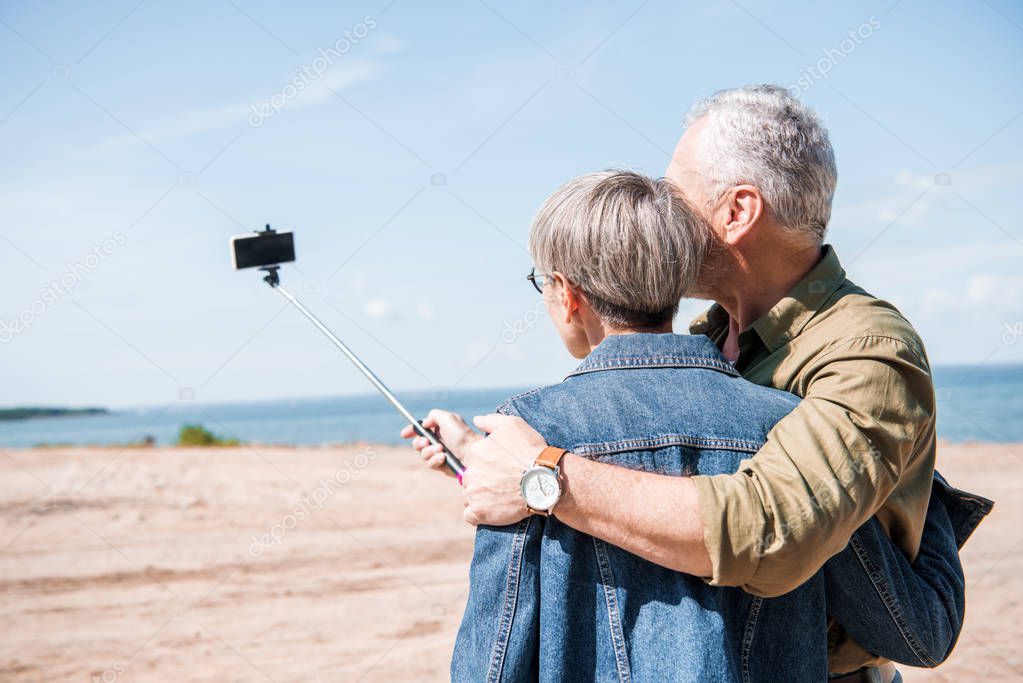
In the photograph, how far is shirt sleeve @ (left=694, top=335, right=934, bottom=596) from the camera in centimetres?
143

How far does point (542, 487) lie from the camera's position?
147 cm

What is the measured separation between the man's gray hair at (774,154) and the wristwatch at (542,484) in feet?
2.73

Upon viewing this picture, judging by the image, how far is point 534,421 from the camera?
63.2 inches

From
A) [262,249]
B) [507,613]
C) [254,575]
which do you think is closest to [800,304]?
[507,613]

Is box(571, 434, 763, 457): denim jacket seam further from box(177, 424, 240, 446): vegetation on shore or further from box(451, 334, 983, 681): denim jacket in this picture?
box(177, 424, 240, 446): vegetation on shore

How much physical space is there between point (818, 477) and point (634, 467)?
0.30m

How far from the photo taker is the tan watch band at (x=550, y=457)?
1475mm

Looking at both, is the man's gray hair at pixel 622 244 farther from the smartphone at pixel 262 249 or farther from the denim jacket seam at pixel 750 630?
the smartphone at pixel 262 249

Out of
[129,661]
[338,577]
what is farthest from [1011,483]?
[129,661]

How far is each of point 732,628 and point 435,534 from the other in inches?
315

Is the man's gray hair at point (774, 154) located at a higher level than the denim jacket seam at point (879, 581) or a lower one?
higher

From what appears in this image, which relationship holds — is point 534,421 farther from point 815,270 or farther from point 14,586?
point 14,586

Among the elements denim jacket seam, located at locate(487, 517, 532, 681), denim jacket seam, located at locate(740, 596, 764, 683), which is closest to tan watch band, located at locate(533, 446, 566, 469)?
denim jacket seam, located at locate(487, 517, 532, 681)

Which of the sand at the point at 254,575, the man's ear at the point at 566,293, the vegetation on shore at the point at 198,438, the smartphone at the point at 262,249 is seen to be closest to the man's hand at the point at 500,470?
the man's ear at the point at 566,293
